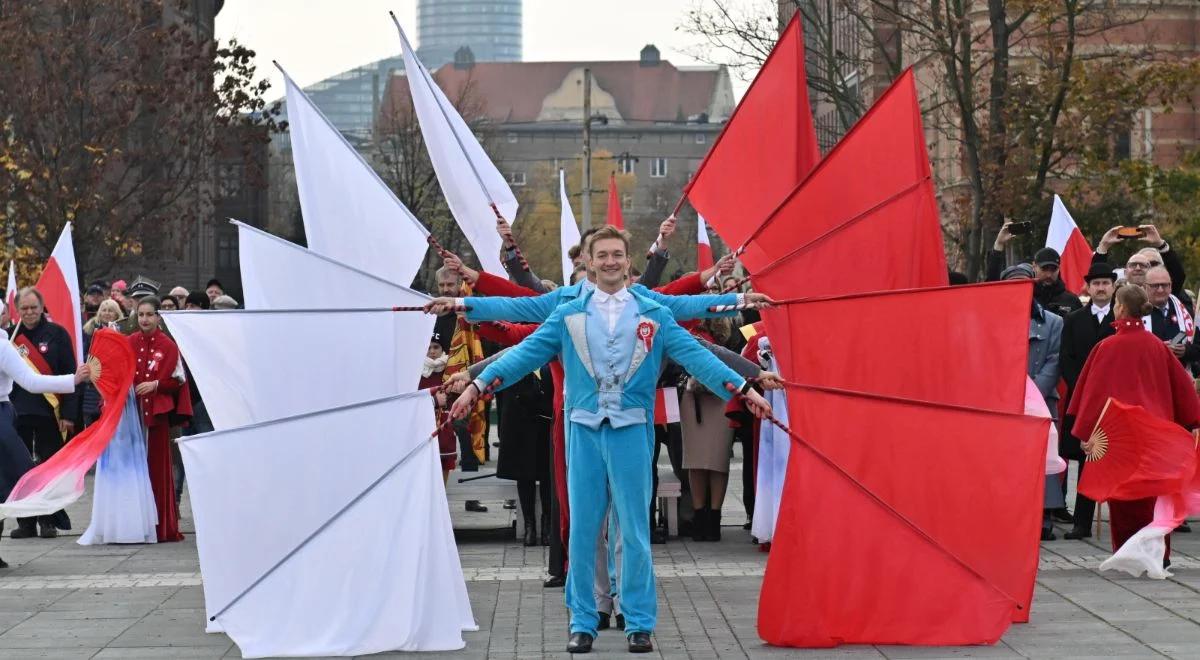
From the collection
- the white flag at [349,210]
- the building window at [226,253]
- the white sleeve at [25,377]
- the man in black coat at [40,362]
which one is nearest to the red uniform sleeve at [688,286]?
the white flag at [349,210]

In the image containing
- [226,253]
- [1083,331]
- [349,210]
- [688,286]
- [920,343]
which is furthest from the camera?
[226,253]

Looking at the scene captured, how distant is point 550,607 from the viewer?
10.3 meters

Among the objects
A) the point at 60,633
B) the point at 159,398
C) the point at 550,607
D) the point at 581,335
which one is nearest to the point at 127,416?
the point at 159,398

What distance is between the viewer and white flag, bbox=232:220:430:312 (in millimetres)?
9883

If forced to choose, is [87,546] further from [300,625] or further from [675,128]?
[675,128]

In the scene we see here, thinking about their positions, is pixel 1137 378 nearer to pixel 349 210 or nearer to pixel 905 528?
pixel 905 528

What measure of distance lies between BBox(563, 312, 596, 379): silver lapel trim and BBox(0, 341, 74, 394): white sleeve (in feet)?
16.3

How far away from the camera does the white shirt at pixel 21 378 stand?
40.7 feet

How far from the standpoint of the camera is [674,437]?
1430 centimetres

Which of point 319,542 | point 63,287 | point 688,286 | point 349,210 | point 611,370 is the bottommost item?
point 319,542

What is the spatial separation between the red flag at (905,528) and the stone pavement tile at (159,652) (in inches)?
104

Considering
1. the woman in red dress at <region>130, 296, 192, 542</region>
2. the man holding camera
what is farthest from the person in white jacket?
the man holding camera

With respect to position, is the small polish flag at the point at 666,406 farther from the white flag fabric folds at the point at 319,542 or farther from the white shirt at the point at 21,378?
the white shirt at the point at 21,378

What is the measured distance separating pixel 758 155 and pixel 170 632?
→ 4.58 meters
